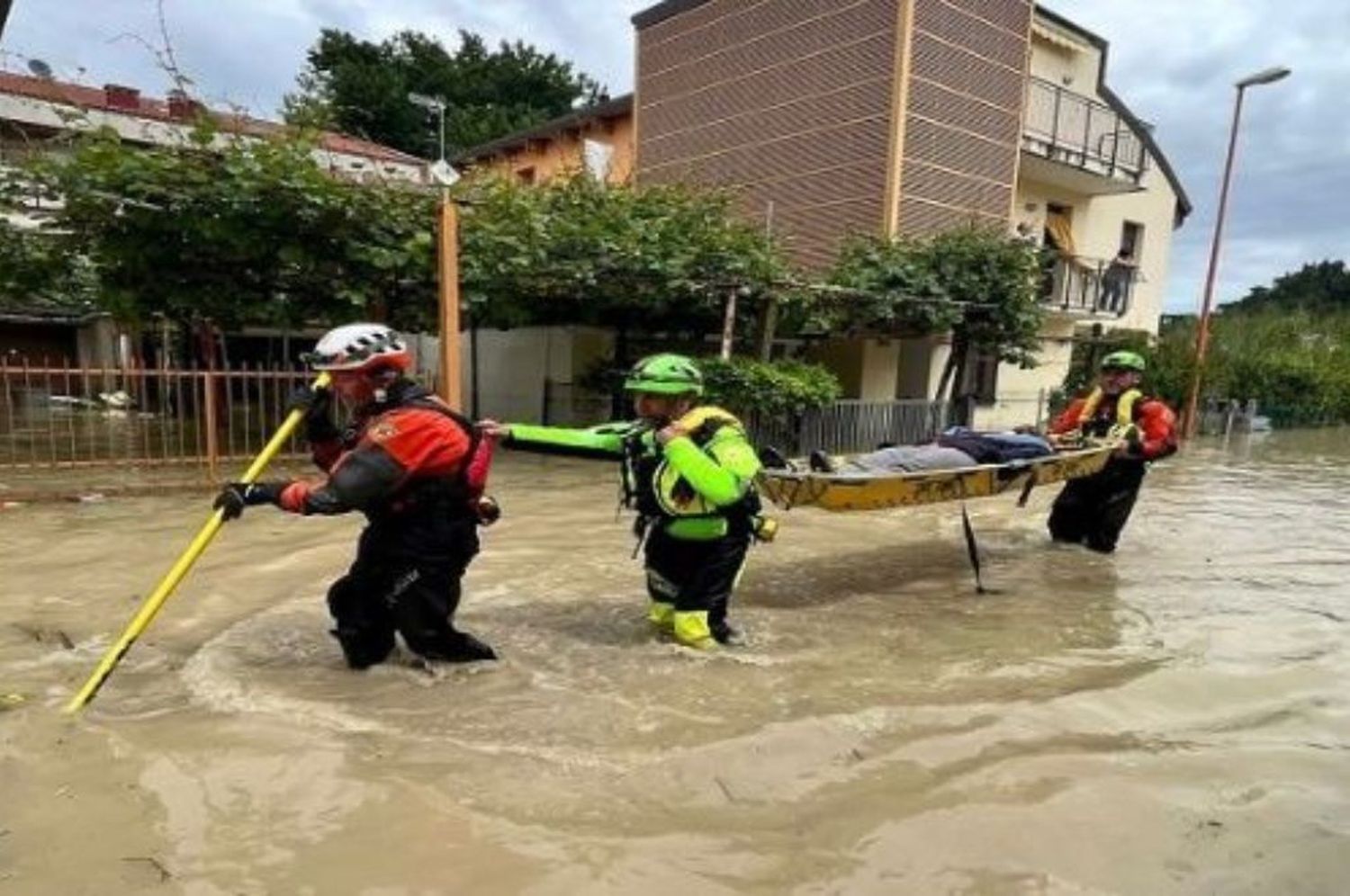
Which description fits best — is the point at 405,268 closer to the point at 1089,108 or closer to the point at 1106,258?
the point at 1089,108

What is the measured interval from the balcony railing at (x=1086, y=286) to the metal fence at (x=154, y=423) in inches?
565

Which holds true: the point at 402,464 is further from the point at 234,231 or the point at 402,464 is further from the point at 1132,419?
the point at 234,231

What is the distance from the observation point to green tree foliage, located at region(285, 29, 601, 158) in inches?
1396

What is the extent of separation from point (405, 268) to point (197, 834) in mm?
9083

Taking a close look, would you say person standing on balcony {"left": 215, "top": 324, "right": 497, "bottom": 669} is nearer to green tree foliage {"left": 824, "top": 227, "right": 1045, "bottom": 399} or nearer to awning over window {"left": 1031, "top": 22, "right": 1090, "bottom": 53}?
green tree foliage {"left": 824, "top": 227, "right": 1045, "bottom": 399}

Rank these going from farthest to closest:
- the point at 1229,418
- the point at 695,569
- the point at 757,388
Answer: the point at 1229,418 < the point at 757,388 < the point at 695,569

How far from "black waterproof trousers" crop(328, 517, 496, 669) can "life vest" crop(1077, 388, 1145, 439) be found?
18.2 ft

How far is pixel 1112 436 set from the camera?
7.68 metres

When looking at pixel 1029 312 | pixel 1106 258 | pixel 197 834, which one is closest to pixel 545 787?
pixel 197 834

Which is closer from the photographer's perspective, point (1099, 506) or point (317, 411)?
point (317, 411)

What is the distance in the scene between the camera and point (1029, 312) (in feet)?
52.1

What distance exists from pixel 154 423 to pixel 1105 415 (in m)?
14.4

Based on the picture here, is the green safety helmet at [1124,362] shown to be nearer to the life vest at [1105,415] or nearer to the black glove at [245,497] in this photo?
the life vest at [1105,415]

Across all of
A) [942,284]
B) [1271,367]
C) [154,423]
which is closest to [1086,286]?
[942,284]
